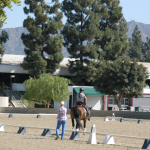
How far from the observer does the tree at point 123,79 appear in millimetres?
40094

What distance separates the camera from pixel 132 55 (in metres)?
92.0

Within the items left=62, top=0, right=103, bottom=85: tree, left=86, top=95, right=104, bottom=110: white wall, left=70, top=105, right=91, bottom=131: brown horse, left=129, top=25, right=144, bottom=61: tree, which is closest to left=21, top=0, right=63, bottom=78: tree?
left=62, top=0, right=103, bottom=85: tree

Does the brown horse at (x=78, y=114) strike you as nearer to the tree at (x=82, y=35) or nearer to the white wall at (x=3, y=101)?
the white wall at (x=3, y=101)

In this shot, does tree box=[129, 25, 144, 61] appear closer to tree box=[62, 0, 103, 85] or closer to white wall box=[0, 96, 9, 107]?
tree box=[62, 0, 103, 85]

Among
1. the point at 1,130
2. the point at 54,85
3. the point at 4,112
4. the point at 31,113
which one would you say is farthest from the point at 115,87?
the point at 1,130

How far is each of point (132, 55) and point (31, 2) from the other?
48907 millimetres

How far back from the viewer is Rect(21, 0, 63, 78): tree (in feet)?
158

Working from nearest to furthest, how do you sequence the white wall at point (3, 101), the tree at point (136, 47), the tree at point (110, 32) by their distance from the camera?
the white wall at point (3, 101) < the tree at point (110, 32) < the tree at point (136, 47)

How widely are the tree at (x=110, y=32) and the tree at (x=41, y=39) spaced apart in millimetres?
8488

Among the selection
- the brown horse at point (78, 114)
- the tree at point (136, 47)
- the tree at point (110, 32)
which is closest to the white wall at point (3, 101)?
the tree at point (110, 32)

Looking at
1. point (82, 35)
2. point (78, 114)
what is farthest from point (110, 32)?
point (78, 114)

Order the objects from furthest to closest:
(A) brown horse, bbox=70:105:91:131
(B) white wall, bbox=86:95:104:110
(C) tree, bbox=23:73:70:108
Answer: (B) white wall, bbox=86:95:104:110, (C) tree, bbox=23:73:70:108, (A) brown horse, bbox=70:105:91:131

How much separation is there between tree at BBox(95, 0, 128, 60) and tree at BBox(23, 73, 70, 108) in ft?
42.9

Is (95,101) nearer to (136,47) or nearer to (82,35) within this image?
(82,35)
